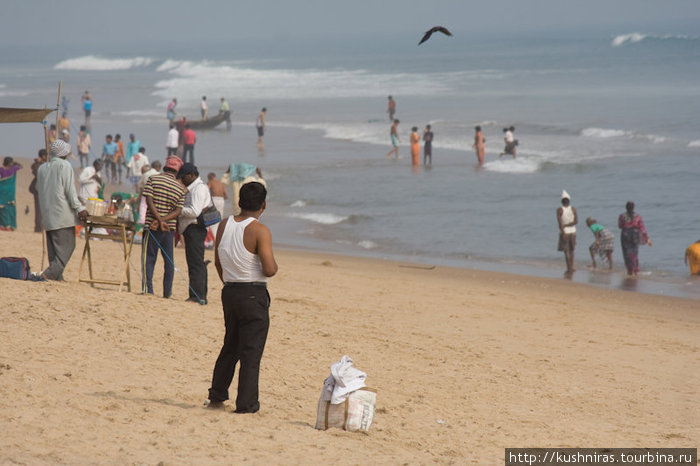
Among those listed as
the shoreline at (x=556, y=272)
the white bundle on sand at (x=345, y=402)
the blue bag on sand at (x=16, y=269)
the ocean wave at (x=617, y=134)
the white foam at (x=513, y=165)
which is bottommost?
the shoreline at (x=556, y=272)

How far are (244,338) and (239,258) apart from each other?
0.49m

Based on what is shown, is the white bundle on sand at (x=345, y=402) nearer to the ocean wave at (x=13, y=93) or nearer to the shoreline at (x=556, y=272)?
the shoreline at (x=556, y=272)

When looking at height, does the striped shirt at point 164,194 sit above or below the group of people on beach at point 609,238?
above

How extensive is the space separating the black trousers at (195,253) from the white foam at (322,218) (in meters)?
9.73

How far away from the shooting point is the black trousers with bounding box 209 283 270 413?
5.26m

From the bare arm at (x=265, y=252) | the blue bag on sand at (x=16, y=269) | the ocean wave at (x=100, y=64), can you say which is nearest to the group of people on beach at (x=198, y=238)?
the bare arm at (x=265, y=252)

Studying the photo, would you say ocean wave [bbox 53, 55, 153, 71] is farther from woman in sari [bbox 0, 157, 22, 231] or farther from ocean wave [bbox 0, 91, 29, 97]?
woman in sari [bbox 0, 157, 22, 231]

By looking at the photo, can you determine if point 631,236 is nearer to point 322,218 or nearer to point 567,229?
point 567,229

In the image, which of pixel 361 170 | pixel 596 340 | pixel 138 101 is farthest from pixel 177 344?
pixel 138 101

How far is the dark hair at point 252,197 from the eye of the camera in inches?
208

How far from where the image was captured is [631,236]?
44.4 feet

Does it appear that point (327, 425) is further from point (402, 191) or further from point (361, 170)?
point (361, 170)

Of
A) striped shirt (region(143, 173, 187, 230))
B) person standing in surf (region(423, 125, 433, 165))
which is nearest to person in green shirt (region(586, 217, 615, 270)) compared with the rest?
striped shirt (region(143, 173, 187, 230))

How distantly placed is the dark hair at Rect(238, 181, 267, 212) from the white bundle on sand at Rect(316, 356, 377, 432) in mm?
1053
